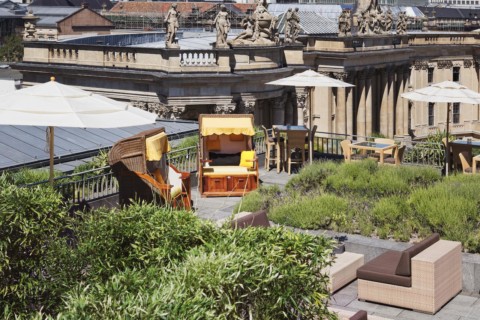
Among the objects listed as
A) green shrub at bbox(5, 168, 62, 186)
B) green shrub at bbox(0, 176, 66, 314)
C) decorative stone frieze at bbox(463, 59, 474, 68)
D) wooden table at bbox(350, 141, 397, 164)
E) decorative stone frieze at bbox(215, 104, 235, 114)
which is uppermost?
green shrub at bbox(0, 176, 66, 314)

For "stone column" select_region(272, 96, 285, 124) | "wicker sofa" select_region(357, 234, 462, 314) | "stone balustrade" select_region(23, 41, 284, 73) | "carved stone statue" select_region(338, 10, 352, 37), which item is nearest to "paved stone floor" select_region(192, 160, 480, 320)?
"wicker sofa" select_region(357, 234, 462, 314)

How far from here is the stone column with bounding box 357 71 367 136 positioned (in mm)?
60834

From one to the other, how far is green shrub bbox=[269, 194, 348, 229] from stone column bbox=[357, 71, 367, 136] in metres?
42.5

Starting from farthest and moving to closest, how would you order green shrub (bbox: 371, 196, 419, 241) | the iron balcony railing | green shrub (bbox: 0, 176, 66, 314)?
the iron balcony railing, green shrub (bbox: 371, 196, 419, 241), green shrub (bbox: 0, 176, 66, 314)

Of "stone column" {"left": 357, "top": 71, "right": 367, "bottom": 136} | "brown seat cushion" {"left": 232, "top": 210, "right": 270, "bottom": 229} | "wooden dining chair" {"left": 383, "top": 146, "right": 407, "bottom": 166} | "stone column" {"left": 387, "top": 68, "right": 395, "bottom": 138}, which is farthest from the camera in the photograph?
"stone column" {"left": 387, "top": 68, "right": 395, "bottom": 138}

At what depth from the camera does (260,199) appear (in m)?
20.0

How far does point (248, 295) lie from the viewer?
9.85 meters

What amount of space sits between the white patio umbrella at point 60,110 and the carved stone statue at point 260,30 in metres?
24.8

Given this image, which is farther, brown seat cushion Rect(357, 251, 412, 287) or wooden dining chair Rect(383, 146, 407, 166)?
wooden dining chair Rect(383, 146, 407, 166)

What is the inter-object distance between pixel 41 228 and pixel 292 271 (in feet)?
10.6

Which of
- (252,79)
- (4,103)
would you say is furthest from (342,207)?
(252,79)

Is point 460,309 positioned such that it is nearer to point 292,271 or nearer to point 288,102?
point 292,271

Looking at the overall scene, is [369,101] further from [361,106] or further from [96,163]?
[96,163]

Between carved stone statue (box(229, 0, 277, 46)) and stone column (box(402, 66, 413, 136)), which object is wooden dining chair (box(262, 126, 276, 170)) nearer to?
carved stone statue (box(229, 0, 277, 46))
